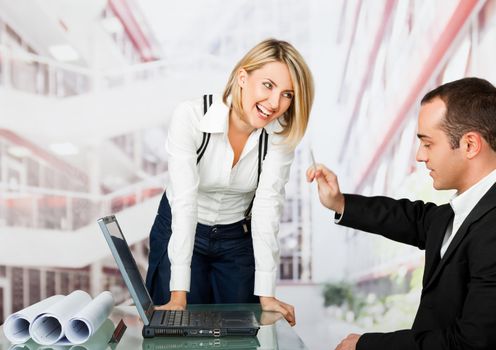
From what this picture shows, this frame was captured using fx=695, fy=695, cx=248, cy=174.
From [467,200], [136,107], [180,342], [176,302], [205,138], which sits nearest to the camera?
[180,342]

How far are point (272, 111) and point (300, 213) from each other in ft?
6.54

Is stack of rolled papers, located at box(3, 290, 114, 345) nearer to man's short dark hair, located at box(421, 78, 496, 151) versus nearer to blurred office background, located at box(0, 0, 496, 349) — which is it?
man's short dark hair, located at box(421, 78, 496, 151)

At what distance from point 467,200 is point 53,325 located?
3.35 feet

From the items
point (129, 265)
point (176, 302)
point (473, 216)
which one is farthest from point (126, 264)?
point (473, 216)

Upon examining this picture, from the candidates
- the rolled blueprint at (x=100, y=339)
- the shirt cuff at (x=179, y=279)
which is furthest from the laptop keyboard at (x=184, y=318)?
the shirt cuff at (x=179, y=279)

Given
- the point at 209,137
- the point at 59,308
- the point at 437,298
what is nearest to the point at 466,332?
the point at 437,298

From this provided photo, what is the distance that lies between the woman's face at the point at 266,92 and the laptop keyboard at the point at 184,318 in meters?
0.66

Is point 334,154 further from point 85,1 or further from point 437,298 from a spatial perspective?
point 437,298

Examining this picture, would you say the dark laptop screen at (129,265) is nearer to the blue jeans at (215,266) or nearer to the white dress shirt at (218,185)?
the white dress shirt at (218,185)

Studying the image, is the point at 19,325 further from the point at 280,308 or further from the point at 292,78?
the point at 292,78

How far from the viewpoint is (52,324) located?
1552 millimetres

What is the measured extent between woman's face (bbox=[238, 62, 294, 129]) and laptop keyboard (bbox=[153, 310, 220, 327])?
66cm

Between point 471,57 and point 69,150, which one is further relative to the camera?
point 69,150

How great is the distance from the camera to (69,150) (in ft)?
13.1
